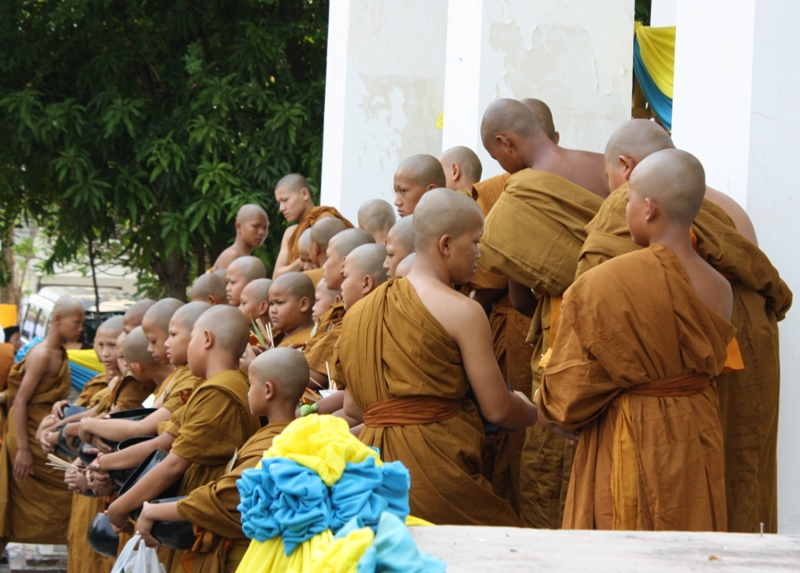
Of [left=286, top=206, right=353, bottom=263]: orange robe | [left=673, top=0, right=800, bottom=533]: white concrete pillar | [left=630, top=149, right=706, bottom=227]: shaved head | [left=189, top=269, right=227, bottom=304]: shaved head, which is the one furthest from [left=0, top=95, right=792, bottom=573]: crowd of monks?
[left=286, top=206, right=353, bottom=263]: orange robe

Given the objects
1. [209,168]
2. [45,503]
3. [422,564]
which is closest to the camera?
[422,564]

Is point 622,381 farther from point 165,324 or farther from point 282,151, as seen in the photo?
point 282,151

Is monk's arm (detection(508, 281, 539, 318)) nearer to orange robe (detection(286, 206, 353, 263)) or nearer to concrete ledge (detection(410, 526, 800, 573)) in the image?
concrete ledge (detection(410, 526, 800, 573))

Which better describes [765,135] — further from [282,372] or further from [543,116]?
[282,372]

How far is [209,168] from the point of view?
9930 millimetres

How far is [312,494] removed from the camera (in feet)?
7.47

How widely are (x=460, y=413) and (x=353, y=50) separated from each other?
5241mm

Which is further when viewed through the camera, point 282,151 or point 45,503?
point 282,151

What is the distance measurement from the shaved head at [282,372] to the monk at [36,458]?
4.00 m

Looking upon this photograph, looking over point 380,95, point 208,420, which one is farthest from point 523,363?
point 380,95

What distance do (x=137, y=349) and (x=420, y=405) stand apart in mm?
2485

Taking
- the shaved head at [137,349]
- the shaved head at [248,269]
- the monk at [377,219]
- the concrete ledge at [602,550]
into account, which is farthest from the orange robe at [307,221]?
the concrete ledge at [602,550]

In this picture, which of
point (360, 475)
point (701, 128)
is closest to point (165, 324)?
point (701, 128)

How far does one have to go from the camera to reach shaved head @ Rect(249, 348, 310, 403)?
169 inches
